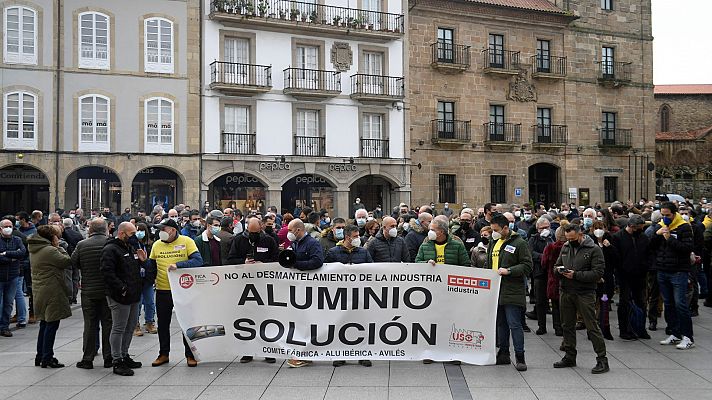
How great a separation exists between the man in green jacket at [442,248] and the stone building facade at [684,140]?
3907cm

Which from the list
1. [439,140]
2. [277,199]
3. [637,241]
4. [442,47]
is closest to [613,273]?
[637,241]

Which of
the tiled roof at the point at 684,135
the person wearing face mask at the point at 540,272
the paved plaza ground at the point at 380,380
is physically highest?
the tiled roof at the point at 684,135

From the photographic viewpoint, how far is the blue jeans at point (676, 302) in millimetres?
9727

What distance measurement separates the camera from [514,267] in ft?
28.1

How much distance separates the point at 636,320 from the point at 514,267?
319 centimetres

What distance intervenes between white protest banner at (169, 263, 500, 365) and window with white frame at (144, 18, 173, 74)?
20.1 meters

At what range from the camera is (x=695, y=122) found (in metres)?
55.2

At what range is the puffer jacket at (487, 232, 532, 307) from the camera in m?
8.60

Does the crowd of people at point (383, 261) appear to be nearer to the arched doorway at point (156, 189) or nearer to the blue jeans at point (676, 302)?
the blue jeans at point (676, 302)

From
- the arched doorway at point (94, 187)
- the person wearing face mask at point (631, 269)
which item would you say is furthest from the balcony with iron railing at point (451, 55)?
the person wearing face mask at point (631, 269)

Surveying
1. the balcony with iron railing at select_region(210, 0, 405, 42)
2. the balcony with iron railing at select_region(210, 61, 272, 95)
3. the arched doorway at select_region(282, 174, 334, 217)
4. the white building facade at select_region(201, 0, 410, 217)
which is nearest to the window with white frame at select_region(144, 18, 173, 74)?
the white building facade at select_region(201, 0, 410, 217)

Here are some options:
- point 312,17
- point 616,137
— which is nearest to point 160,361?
point 312,17

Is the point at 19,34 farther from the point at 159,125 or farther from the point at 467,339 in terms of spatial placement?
the point at 467,339

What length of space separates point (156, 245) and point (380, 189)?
23233 millimetres
